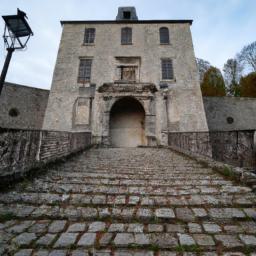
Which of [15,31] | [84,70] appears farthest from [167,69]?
[15,31]

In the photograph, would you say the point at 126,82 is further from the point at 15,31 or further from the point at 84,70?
the point at 15,31

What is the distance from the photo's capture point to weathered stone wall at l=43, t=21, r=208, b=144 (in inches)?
490

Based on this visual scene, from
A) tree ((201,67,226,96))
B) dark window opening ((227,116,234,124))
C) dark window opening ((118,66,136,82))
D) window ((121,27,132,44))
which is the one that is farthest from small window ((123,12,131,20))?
dark window opening ((227,116,234,124))

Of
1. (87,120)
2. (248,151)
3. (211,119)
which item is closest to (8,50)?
(248,151)

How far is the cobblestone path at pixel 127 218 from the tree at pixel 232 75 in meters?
25.4

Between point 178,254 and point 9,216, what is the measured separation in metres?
1.78

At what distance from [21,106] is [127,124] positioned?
937 centimetres

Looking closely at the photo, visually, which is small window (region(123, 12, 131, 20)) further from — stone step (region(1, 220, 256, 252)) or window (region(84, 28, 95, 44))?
stone step (region(1, 220, 256, 252))

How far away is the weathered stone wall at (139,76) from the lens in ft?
40.9

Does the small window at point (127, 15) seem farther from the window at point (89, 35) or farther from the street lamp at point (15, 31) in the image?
the street lamp at point (15, 31)

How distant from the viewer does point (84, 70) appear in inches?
540

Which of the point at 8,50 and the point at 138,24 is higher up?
the point at 138,24

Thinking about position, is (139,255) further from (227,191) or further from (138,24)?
(138,24)

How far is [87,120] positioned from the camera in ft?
41.0
